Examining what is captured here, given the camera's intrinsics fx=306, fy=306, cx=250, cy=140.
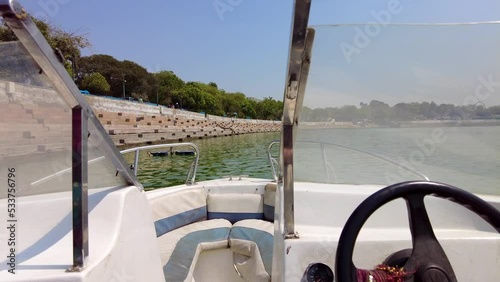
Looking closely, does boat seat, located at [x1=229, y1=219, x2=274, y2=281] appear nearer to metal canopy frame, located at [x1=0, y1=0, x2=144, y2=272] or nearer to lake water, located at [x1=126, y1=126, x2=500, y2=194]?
lake water, located at [x1=126, y1=126, x2=500, y2=194]

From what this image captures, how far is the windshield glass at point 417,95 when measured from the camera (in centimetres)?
132

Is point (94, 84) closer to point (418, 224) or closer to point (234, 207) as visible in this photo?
point (234, 207)

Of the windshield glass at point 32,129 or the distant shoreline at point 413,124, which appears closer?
the windshield glass at point 32,129

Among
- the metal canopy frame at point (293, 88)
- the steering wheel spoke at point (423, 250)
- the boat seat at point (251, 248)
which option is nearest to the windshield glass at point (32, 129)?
the metal canopy frame at point (293, 88)

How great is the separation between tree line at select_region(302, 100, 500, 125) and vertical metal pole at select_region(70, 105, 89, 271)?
93 centimetres

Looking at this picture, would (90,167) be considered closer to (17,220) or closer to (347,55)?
(17,220)

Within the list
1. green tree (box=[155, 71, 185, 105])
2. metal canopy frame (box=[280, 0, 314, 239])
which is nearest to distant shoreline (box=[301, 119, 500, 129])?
metal canopy frame (box=[280, 0, 314, 239])

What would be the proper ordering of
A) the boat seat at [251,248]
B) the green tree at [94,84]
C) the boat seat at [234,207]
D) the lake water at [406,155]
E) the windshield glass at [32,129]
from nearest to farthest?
the windshield glass at [32,129] < the lake water at [406,155] < the boat seat at [251,248] < the boat seat at [234,207] < the green tree at [94,84]

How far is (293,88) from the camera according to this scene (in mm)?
1229

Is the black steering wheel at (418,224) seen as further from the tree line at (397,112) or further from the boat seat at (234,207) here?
the boat seat at (234,207)

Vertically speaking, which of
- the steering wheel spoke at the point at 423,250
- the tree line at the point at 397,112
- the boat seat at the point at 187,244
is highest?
the tree line at the point at 397,112

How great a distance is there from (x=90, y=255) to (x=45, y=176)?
44 cm

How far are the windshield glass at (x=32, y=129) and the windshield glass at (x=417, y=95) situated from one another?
98 centimetres

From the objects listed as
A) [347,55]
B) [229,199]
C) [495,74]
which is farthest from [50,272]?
[229,199]
